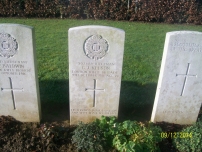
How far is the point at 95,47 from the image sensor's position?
3957mm

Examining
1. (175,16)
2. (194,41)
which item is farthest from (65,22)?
(194,41)

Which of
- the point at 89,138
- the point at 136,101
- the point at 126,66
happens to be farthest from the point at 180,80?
the point at 126,66

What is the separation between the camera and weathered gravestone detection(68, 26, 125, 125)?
3.90m

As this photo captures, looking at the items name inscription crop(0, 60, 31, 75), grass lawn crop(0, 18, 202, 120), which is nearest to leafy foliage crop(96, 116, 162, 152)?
grass lawn crop(0, 18, 202, 120)

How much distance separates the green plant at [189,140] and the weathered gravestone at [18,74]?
8.31 feet

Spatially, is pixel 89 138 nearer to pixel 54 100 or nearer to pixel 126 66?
pixel 54 100

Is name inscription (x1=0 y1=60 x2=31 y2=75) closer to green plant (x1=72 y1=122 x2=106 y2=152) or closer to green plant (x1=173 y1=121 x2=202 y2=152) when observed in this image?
green plant (x1=72 y1=122 x2=106 y2=152)

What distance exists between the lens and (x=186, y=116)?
477cm

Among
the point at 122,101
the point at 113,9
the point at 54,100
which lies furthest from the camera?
the point at 113,9

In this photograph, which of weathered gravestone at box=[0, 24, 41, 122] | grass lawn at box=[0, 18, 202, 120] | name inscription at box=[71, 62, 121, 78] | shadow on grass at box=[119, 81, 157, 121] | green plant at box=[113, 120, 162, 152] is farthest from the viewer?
grass lawn at box=[0, 18, 202, 120]

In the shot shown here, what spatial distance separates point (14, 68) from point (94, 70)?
52.3 inches

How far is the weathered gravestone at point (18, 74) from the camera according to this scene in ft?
12.7

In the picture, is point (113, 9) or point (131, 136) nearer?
point (131, 136)
